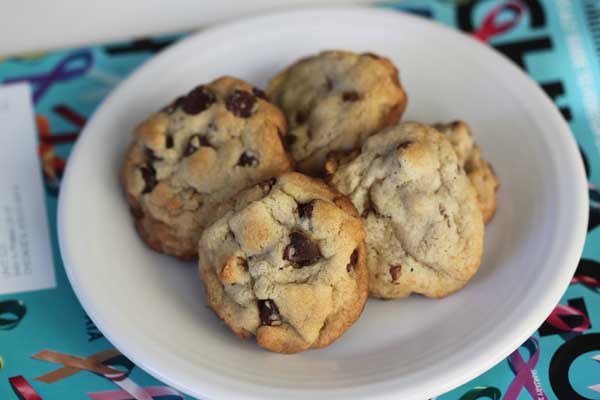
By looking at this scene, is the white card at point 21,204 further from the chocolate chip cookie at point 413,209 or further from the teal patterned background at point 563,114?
the chocolate chip cookie at point 413,209

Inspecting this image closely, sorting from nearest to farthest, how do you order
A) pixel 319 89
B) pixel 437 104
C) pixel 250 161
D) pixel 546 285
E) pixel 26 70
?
pixel 546 285 < pixel 250 161 < pixel 319 89 < pixel 437 104 < pixel 26 70

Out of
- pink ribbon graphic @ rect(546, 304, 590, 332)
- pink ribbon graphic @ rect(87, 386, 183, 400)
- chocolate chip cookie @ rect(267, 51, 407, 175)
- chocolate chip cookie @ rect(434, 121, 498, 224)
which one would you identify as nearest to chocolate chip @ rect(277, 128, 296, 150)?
chocolate chip cookie @ rect(267, 51, 407, 175)

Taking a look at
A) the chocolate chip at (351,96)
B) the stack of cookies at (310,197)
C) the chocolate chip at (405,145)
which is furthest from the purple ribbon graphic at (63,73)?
the chocolate chip at (405,145)

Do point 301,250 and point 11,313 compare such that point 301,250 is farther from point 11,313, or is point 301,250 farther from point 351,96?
point 11,313

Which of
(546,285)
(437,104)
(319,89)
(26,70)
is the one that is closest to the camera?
(546,285)

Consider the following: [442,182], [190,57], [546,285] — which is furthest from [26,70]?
[546,285]

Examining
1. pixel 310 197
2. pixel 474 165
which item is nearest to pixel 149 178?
pixel 310 197

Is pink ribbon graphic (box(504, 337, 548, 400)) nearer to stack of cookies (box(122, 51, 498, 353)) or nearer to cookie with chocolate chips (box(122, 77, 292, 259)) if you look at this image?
stack of cookies (box(122, 51, 498, 353))

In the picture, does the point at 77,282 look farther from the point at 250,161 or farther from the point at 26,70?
the point at 26,70
